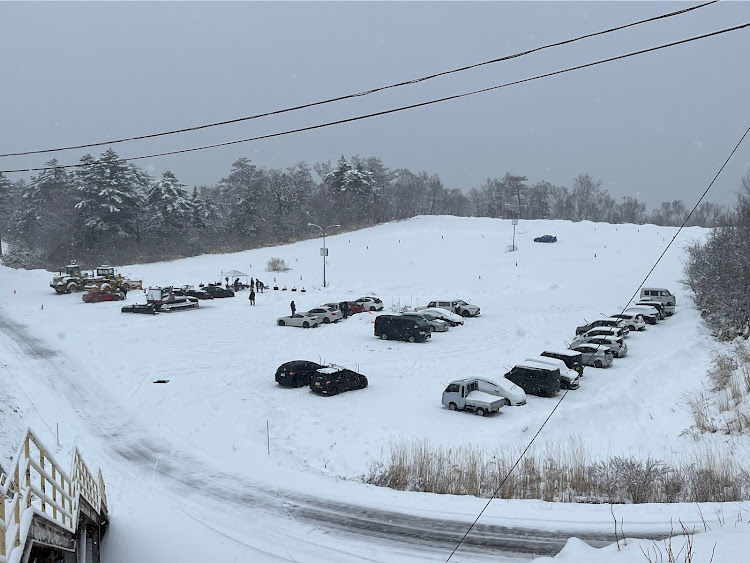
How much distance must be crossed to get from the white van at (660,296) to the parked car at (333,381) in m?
29.2

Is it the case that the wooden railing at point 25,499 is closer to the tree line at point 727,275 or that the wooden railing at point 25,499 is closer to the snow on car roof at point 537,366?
the snow on car roof at point 537,366

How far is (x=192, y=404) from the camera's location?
2130 centimetres

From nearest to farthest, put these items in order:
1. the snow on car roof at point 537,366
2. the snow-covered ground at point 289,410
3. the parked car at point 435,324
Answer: the snow-covered ground at point 289,410
the snow on car roof at point 537,366
the parked car at point 435,324

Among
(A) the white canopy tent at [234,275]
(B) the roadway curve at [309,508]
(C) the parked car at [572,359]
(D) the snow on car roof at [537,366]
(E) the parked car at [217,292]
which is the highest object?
(A) the white canopy tent at [234,275]

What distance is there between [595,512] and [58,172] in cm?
9816

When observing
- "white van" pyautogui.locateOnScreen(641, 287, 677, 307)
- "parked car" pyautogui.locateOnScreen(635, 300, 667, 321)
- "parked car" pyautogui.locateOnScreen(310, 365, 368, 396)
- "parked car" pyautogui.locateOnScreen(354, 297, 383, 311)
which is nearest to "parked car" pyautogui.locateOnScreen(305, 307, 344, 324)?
"parked car" pyautogui.locateOnScreen(354, 297, 383, 311)

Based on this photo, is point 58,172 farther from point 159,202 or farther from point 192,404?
point 192,404

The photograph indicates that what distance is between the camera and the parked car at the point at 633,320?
36.1m

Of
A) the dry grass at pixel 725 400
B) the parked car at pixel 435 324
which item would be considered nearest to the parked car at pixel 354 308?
the parked car at pixel 435 324

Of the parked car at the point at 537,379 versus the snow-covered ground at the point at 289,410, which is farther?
the parked car at the point at 537,379

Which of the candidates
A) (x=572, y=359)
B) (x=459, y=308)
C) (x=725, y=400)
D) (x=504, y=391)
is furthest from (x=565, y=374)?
(x=459, y=308)

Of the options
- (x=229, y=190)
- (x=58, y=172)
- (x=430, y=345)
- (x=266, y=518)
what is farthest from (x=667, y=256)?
(x=58, y=172)

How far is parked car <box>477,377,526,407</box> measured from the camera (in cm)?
2172

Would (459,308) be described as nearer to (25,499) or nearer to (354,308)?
(354,308)
